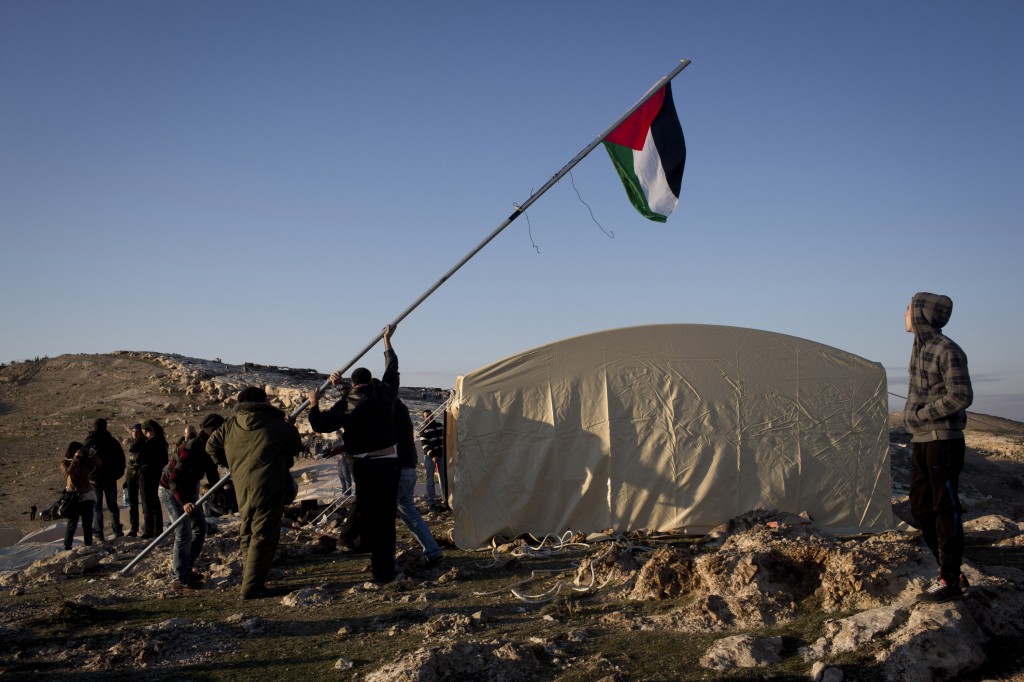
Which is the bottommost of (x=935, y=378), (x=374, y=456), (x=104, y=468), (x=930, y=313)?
(x=104, y=468)

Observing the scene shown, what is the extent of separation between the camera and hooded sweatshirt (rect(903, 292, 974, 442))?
494 cm

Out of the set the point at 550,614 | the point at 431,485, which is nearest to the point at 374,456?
the point at 550,614

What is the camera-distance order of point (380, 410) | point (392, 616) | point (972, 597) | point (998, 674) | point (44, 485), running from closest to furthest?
1. point (998, 674)
2. point (972, 597)
3. point (392, 616)
4. point (380, 410)
5. point (44, 485)

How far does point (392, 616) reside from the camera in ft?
19.0

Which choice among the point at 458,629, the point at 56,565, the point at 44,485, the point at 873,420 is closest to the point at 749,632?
the point at 458,629

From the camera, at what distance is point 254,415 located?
6766 mm

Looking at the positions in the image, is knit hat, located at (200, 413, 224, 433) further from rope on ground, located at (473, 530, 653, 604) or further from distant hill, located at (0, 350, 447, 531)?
distant hill, located at (0, 350, 447, 531)

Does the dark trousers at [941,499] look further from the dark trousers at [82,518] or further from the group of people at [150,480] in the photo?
the dark trousers at [82,518]

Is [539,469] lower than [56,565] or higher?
higher

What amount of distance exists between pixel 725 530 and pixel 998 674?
175 inches

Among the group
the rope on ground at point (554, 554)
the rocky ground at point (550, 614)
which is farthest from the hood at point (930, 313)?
the rope on ground at point (554, 554)

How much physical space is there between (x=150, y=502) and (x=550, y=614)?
673cm

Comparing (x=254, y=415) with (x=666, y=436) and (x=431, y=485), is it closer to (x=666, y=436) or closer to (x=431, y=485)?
(x=666, y=436)

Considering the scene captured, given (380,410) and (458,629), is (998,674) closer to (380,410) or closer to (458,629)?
(458,629)
